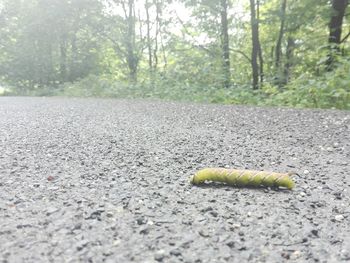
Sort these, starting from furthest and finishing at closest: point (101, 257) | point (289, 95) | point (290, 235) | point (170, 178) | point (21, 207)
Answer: point (289, 95), point (170, 178), point (21, 207), point (290, 235), point (101, 257)

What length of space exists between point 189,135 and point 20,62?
532 inches

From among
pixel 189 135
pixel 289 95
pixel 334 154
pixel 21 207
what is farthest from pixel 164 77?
pixel 21 207

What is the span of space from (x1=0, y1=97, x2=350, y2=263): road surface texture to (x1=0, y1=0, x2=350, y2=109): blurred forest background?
124 inches

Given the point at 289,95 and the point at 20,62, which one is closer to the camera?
the point at 289,95

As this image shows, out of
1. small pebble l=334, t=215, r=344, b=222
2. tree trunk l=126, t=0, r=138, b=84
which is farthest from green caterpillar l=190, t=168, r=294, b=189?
tree trunk l=126, t=0, r=138, b=84

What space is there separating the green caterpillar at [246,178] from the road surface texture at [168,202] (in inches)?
1.4

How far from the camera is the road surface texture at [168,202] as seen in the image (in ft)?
2.93

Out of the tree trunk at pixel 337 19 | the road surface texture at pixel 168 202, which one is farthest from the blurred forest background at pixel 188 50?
the road surface texture at pixel 168 202

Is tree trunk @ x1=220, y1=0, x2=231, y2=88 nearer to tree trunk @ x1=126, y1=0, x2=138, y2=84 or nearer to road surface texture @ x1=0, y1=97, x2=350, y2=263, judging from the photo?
tree trunk @ x1=126, y1=0, x2=138, y2=84

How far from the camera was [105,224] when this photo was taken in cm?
105

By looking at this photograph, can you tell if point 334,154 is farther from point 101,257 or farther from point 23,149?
point 23,149

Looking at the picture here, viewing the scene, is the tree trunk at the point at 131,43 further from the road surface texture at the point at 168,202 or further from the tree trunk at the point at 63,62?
the road surface texture at the point at 168,202

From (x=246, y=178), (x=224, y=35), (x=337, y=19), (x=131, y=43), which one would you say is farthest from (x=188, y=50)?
(x=246, y=178)

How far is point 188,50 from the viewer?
10.7 m
